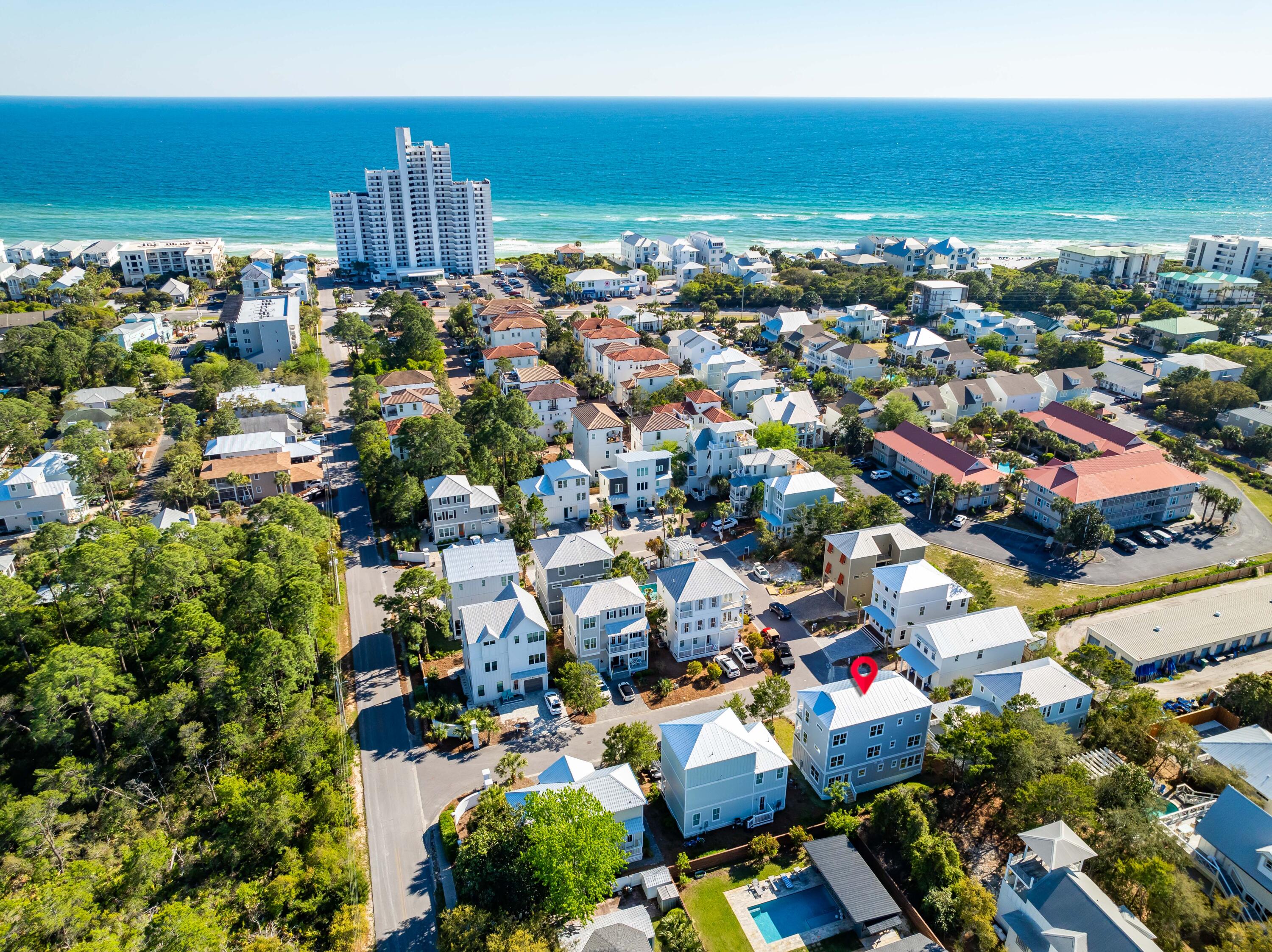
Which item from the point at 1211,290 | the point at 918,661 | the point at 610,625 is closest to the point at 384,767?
the point at 610,625

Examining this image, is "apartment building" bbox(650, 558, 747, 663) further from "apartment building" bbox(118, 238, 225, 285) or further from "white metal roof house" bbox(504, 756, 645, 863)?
"apartment building" bbox(118, 238, 225, 285)

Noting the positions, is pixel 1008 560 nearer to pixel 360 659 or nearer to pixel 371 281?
pixel 360 659

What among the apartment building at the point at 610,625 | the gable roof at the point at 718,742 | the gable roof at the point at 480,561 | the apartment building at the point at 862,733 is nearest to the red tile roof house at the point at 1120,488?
the apartment building at the point at 862,733

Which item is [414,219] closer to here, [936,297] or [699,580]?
[936,297]

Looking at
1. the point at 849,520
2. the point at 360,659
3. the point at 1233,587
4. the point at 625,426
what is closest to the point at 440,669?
the point at 360,659

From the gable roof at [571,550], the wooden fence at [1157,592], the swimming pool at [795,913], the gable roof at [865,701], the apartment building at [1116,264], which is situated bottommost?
the swimming pool at [795,913]

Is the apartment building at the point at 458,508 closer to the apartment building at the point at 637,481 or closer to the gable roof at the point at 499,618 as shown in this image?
the apartment building at the point at 637,481

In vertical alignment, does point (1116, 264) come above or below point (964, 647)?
above
